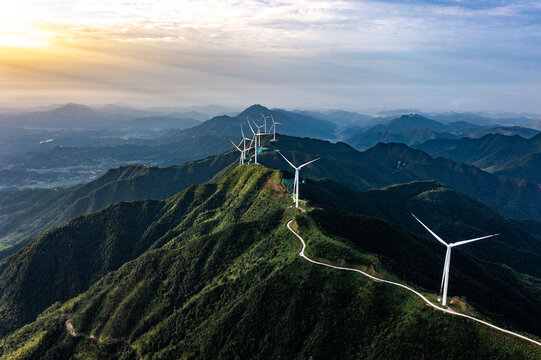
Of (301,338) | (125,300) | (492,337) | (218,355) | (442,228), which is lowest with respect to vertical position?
(442,228)

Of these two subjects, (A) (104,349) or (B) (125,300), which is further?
(B) (125,300)

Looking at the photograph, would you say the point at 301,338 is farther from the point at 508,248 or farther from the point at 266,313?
the point at 508,248

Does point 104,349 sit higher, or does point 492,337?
point 492,337

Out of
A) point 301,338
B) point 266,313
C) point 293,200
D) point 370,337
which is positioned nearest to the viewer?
point 370,337

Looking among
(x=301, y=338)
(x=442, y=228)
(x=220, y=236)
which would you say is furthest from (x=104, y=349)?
(x=442, y=228)

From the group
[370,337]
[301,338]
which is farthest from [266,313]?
[370,337]

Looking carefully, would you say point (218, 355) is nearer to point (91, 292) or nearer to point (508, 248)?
point (91, 292)

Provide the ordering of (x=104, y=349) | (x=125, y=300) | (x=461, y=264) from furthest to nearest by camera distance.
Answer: (x=461, y=264) → (x=125, y=300) → (x=104, y=349)
